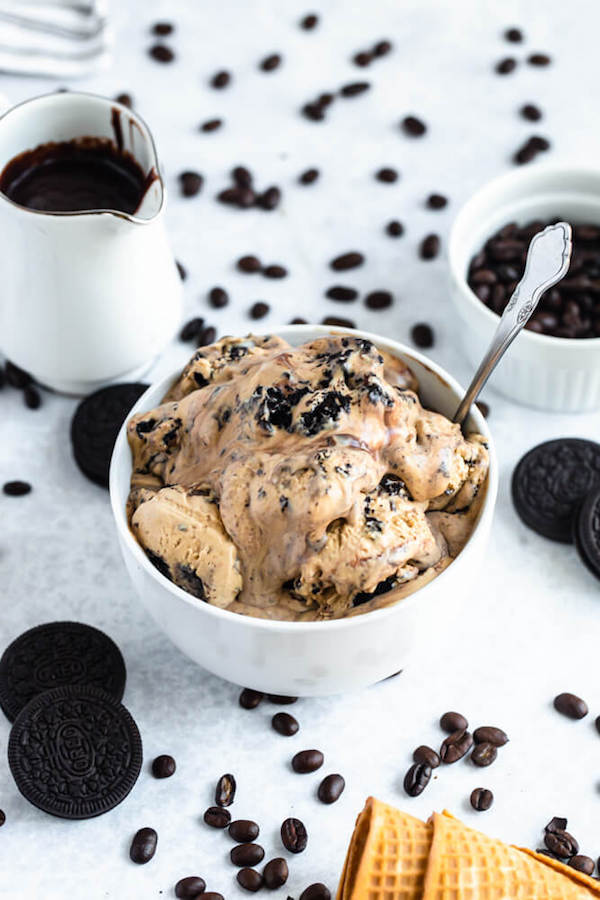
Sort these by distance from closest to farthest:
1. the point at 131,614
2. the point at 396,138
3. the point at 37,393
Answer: the point at 131,614
the point at 37,393
the point at 396,138

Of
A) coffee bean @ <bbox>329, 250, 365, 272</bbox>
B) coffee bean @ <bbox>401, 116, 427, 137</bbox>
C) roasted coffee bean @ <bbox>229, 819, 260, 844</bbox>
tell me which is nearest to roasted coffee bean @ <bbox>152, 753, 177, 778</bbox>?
roasted coffee bean @ <bbox>229, 819, 260, 844</bbox>

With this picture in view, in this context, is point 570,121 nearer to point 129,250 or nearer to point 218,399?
point 129,250

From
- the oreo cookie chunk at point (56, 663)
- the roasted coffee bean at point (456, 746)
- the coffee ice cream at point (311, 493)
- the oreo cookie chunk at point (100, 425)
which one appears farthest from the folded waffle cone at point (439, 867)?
the oreo cookie chunk at point (100, 425)

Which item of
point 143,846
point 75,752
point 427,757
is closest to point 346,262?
point 427,757

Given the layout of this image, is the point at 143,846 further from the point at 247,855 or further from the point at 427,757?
the point at 427,757

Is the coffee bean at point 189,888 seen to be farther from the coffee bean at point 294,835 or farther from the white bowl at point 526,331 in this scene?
the white bowl at point 526,331

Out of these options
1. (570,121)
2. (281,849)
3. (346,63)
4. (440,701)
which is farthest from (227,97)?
(281,849)
